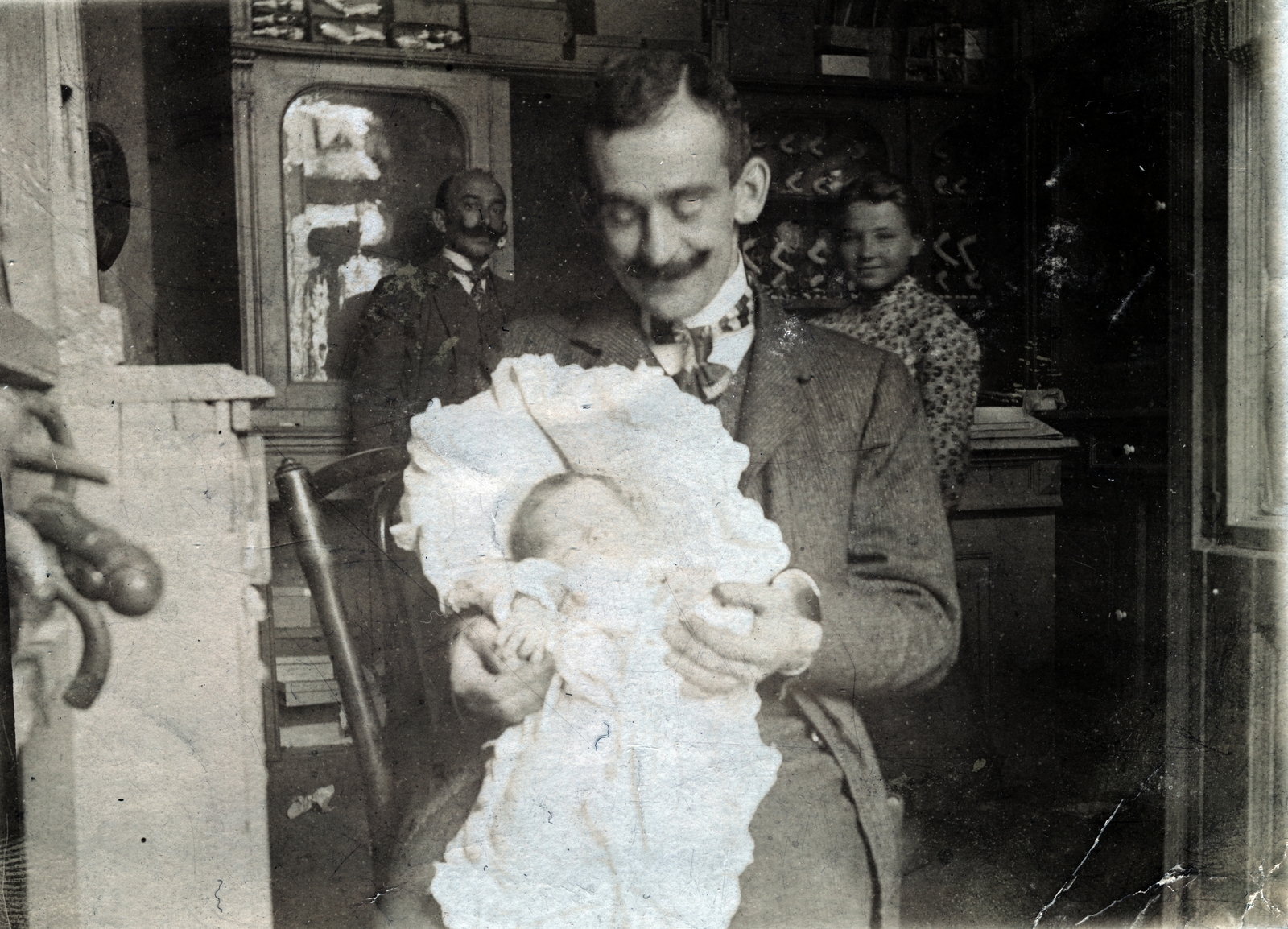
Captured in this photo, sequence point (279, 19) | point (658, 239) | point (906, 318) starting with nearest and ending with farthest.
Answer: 1. point (279, 19)
2. point (658, 239)
3. point (906, 318)

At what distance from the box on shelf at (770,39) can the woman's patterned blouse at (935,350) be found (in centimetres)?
51

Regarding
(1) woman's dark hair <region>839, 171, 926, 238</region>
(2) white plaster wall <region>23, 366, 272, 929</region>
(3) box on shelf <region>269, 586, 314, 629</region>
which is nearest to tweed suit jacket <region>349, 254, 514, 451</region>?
(2) white plaster wall <region>23, 366, 272, 929</region>

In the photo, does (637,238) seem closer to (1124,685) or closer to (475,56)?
(475,56)

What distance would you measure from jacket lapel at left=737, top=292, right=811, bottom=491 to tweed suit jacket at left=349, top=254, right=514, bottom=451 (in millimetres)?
584

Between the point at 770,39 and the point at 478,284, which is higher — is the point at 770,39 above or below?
above

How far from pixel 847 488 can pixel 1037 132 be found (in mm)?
891

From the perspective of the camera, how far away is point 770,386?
7.17 ft

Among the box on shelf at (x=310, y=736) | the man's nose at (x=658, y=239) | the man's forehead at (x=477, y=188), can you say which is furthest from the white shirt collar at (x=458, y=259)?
the box on shelf at (x=310, y=736)

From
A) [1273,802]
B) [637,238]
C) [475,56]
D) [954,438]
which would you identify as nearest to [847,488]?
[954,438]

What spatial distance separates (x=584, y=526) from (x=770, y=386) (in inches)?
18.9

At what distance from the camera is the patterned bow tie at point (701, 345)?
7.11ft

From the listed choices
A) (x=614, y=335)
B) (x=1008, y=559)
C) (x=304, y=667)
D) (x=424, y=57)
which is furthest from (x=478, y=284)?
(x=1008, y=559)

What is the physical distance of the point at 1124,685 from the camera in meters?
2.43

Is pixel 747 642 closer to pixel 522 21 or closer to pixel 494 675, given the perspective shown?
pixel 494 675
